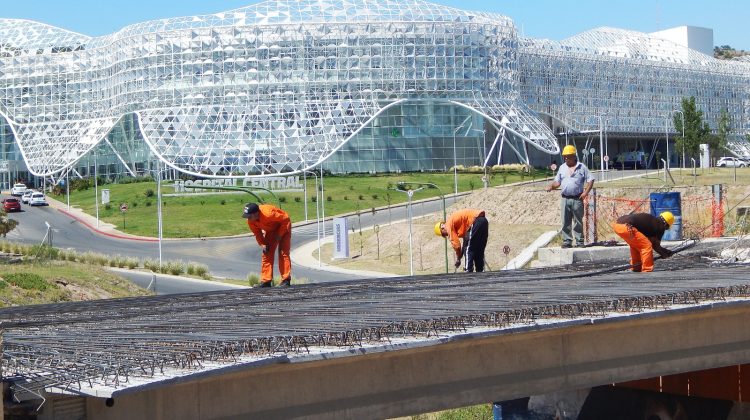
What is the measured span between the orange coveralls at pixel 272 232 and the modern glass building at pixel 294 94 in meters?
65.8

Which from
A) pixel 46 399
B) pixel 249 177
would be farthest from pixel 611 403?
pixel 249 177

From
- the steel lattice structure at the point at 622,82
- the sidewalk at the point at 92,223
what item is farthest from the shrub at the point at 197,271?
the steel lattice structure at the point at 622,82

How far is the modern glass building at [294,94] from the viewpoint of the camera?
89125mm

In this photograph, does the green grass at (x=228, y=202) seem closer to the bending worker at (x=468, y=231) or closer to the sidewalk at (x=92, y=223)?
the sidewalk at (x=92, y=223)

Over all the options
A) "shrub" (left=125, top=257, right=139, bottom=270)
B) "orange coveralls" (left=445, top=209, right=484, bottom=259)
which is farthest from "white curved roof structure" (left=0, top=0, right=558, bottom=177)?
"orange coveralls" (left=445, top=209, right=484, bottom=259)

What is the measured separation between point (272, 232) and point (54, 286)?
11501mm

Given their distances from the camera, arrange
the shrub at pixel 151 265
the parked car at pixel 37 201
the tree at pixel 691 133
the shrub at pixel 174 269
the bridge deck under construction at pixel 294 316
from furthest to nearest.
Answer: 1. the tree at pixel 691 133
2. the parked car at pixel 37 201
3. the shrub at pixel 151 265
4. the shrub at pixel 174 269
5. the bridge deck under construction at pixel 294 316

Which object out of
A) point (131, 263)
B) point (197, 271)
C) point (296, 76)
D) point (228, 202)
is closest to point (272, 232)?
point (197, 271)

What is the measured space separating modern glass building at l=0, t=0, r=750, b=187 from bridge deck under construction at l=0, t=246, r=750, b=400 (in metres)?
67.6

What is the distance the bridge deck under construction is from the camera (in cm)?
955

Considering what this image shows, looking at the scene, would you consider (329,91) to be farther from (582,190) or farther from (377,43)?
(582,190)

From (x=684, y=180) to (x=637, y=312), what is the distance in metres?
48.6

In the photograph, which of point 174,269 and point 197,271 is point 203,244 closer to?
point 197,271

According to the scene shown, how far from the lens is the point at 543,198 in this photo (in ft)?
170
